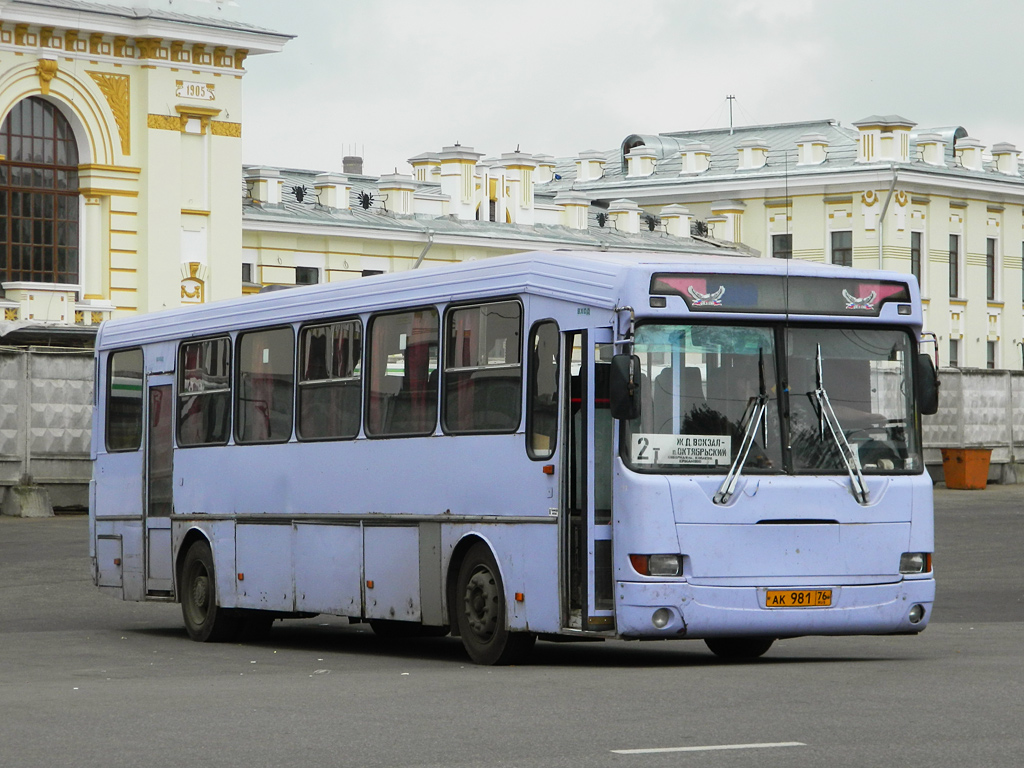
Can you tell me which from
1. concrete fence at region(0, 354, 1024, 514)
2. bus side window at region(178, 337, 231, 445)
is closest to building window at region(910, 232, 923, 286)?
concrete fence at region(0, 354, 1024, 514)

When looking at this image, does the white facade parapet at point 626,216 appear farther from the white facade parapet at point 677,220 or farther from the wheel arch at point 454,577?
the wheel arch at point 454,577

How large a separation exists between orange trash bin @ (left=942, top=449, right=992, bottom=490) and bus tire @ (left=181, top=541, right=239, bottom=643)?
87.4 feet

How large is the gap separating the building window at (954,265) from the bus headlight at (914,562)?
182 feet

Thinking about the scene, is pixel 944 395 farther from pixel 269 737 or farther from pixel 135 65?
pixel 269 737

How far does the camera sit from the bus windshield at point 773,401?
12562mm

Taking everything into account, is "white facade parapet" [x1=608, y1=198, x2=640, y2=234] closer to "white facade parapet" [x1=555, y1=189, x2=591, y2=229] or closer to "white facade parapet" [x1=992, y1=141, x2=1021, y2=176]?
"white facade parapet" [x1=555, y1=189, x2=591, y2=229]

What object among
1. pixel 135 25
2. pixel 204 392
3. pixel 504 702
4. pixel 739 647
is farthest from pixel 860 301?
pixel 135 25

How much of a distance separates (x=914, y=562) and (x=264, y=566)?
550 centimetres

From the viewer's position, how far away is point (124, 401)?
18.4 meters

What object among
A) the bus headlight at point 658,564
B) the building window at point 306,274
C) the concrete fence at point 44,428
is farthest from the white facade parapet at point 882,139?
the bus headlight at point 658,564

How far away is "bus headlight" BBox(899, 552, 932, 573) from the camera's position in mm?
13094

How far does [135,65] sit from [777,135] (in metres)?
33.4

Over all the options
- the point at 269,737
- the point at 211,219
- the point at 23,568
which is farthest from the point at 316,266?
the point at 269,737

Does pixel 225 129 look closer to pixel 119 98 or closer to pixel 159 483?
pixel 119 98
